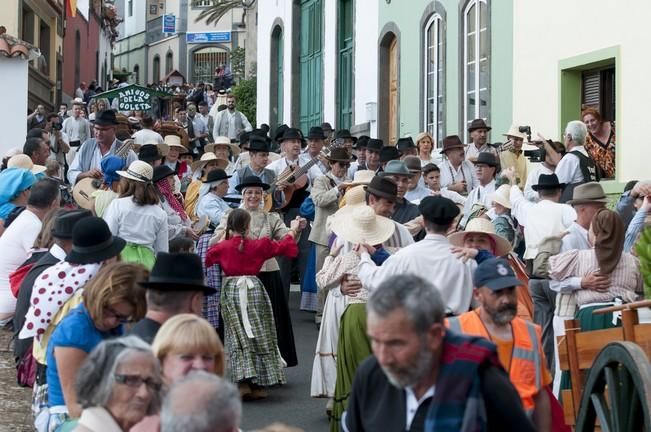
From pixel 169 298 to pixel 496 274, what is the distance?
1.57 metres

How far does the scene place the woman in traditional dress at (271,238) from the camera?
1185 cm

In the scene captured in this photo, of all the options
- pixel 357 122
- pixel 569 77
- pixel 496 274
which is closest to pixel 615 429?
pixel 496 274

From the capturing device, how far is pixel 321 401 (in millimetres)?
11172

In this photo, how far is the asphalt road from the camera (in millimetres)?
10375

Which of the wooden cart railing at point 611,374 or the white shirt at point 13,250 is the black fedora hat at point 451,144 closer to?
the white shirt at point 13,250

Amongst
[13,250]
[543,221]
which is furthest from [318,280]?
[543,221]

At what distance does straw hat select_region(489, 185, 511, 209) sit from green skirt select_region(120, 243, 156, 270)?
11.7ft

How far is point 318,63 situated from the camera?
98.8 feet

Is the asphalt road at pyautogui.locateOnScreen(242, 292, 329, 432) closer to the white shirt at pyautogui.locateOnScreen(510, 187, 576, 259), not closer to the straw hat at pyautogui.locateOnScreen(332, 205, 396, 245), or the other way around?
the straw hat at pyautogui.locateOnScreen(332, 205, 396, 245)

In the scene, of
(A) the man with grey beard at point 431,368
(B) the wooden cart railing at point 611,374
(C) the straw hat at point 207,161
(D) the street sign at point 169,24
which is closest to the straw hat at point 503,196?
(B) the wooden cart railing at point 611,374

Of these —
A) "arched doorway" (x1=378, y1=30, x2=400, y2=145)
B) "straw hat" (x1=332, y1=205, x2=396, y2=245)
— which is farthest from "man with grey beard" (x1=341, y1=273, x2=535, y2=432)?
"arched doorway" (x1=378, y1=30, x2=400, y2=145)

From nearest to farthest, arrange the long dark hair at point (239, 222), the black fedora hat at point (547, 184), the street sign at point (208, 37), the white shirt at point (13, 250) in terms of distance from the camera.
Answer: the white shirt at point (13, 250)
the long dark hair at point (239, 222)
the black fedora hat at point (547, 184)
the street sign at point (208, 37)

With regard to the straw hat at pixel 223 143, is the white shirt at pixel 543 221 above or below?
below

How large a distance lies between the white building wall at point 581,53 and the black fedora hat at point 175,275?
9.34 meters
